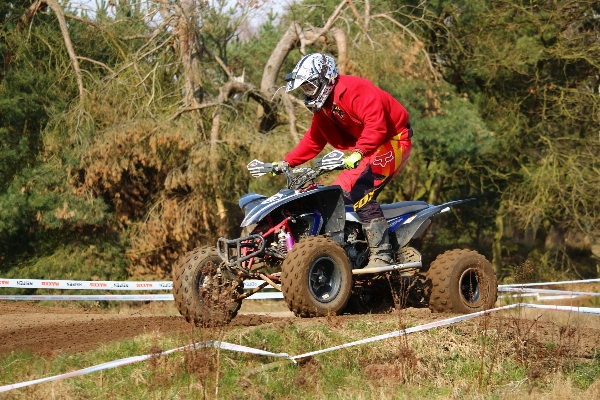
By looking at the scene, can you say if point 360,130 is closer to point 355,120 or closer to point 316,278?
point 355,120

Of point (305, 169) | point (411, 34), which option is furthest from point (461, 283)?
point (411, 34)

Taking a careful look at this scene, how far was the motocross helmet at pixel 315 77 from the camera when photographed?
804cm

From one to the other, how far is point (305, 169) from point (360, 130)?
811 millimetres

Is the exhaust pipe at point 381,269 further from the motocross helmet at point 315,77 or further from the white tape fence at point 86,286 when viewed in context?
the white tape fence at point 86,286

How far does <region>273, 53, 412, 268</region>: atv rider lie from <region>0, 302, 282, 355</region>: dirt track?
5.01 ft

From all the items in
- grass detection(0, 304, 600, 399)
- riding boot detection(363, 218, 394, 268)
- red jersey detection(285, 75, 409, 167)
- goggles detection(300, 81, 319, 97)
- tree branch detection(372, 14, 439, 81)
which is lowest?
grass detection(0, 304, 600, 399)

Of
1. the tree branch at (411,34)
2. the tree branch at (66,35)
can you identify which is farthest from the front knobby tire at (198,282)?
the tree branch at (411,34)

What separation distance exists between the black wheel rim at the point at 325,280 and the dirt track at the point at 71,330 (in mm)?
900

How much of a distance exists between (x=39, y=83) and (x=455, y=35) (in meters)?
11.4

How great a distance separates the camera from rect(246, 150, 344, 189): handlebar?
7.68m

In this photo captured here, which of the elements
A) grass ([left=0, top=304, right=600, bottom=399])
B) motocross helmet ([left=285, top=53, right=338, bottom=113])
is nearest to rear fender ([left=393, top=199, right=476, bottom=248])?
grass ([left=0, top=304, right=600, bottom=399])

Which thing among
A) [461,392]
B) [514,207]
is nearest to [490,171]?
[514,207]

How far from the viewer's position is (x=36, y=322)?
1001 centimetres

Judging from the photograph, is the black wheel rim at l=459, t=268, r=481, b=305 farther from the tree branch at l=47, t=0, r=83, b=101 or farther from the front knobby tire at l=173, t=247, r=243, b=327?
the tree branch at l=47, t=0, r=83, b=101
